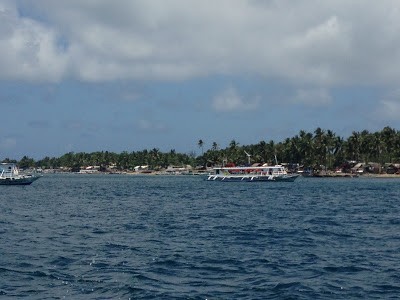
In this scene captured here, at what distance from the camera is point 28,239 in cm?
3938

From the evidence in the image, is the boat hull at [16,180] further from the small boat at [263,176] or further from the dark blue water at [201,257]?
the dark blue water at [201,257]

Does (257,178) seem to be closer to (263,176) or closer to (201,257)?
(263,176)

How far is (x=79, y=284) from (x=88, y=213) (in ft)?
124

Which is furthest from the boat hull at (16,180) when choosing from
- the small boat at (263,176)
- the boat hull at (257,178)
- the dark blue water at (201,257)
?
the dark blue water at (201,257)

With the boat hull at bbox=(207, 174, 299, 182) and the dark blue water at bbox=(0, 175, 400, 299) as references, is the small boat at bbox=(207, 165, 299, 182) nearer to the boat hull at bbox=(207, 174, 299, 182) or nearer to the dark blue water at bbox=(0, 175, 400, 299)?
the boat hull at bbox=(207, 174, 299, 182)

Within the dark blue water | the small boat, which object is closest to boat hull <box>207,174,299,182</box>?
the small boat

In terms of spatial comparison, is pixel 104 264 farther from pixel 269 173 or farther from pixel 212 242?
pixel 269 173

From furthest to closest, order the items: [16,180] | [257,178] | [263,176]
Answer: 1. [263,176]
2. [257,178]
3. [16,180]

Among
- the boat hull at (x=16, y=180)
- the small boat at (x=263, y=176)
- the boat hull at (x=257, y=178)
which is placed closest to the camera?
the boat hull at (x=16, y=180)

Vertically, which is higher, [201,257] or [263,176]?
[263,176]

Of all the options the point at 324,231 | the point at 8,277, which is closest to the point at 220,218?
the point at 324,231

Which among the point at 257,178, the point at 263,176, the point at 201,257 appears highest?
the point at 263,176

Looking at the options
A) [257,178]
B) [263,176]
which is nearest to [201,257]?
[257,178]

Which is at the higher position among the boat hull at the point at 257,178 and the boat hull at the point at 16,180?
the boat hull at the point at 16,180
